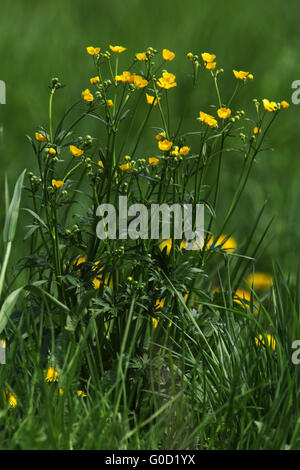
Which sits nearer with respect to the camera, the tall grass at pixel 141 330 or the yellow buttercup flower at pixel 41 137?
the tall grass at pixel 141 330

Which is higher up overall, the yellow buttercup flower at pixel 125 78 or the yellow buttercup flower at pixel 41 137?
the yellow buttercup flower at pixel 125 78

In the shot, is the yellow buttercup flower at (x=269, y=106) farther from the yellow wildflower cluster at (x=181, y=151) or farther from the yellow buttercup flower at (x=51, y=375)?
the yellow buttercup flower at (x=51, y=375)

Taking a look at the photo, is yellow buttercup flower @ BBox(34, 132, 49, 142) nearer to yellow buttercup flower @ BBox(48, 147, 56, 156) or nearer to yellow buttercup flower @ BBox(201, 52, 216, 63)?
yellow buttercup flower @ BBox(48, 147, 56, 156)

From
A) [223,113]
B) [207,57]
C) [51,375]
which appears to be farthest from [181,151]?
[51,375]

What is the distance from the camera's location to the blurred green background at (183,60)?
372 centimetres

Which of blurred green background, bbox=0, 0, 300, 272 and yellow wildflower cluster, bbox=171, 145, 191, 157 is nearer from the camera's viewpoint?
yellow wildflower cluster, bbox=171, 145, 191, 157

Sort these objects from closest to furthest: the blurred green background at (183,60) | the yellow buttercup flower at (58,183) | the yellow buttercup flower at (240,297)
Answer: the yellow buttercup flower at (58,183) → the yellow buttercup flower at (240,297) → the blurred green background at (183,60)

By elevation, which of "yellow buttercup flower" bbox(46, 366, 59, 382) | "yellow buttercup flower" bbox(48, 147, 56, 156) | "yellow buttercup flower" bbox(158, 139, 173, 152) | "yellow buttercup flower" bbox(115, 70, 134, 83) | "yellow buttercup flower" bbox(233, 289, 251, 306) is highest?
"yellow buttercup flower" bbox(115, 70, 134, 83)

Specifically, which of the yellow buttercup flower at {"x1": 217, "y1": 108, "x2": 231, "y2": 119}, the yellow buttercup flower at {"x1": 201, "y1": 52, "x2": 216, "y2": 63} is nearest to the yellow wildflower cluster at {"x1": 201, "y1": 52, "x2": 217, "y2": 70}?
the yellow buttercup flower at {"x1": 201, "y1": 52, "x2": 216, "y2": 63}

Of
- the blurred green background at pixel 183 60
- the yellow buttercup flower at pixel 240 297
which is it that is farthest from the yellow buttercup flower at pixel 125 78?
the blurred green background at pixel 183 60

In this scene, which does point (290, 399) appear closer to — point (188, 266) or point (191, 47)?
point (188, 266)

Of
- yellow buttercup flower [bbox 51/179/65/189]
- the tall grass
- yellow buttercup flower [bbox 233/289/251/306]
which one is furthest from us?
yellow buttercup flower [bbox 233/289/251/306]

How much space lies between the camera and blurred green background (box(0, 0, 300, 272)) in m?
3.72
